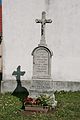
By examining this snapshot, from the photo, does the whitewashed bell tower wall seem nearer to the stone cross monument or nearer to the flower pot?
the stone cross monument

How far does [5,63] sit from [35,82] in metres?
3.01

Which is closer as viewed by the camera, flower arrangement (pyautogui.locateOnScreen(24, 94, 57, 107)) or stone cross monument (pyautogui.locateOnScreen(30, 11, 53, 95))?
flower arrangement (pyautogui.locateOnScreen(24, 94, 57, 107))

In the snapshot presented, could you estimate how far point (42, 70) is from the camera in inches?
440

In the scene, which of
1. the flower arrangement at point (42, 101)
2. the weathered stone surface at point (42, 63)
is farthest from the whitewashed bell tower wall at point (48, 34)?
the flower arrangement at point (42, 101)

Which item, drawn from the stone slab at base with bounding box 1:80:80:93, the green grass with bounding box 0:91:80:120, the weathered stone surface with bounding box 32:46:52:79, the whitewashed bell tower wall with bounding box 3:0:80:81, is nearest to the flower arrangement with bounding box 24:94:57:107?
the green grass with bounding box 0:91:80:120

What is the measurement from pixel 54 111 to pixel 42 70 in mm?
1589

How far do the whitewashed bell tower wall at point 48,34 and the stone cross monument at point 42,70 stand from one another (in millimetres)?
2413

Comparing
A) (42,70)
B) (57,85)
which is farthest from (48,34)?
(42,70)

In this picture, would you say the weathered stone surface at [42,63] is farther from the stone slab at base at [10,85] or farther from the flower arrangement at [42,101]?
the stone slab at base at [10,85]

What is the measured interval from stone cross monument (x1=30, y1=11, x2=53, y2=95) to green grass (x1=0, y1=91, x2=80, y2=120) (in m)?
0.76

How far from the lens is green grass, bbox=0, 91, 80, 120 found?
31.4 feet

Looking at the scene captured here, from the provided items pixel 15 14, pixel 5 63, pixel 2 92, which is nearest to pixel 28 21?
pixel 15 14

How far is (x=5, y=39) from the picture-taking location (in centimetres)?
1371

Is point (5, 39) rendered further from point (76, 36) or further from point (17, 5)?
point (76, 36)
